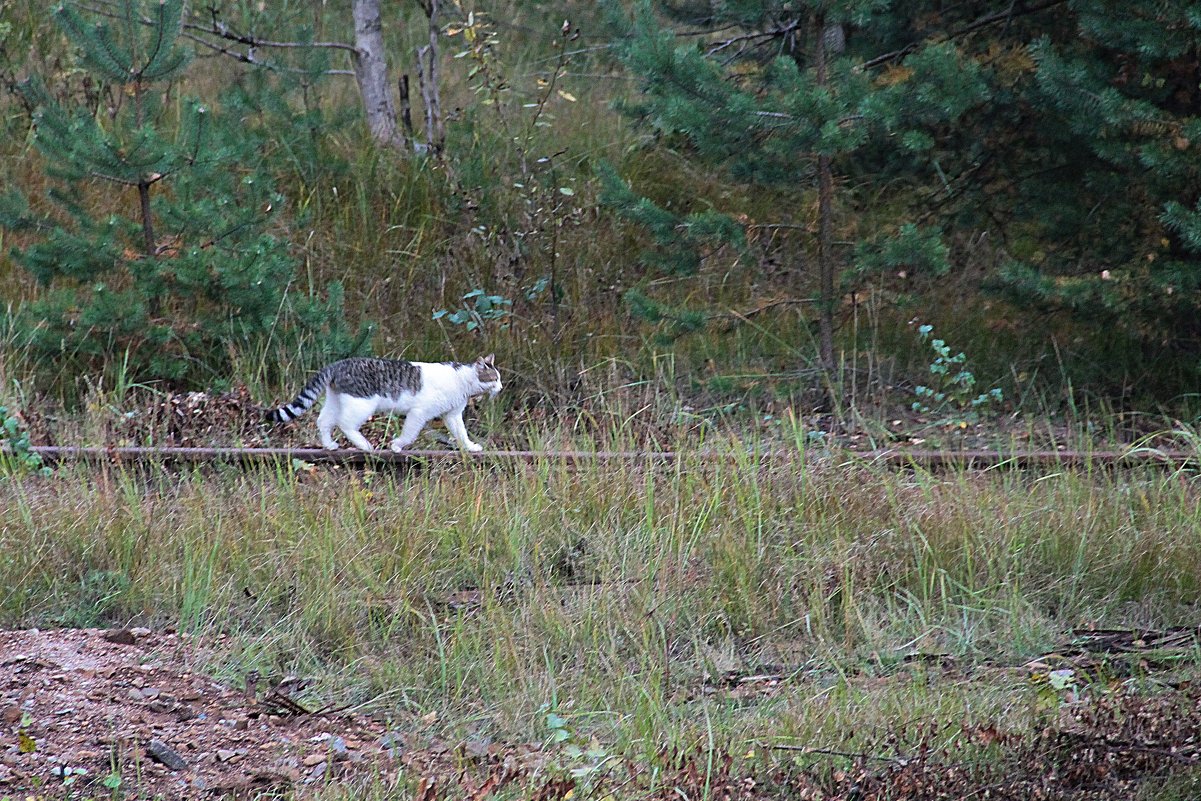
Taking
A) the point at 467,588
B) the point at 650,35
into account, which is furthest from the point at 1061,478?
the point at 650,35

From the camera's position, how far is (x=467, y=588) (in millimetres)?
5344

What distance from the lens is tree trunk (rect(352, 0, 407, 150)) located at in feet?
35.7

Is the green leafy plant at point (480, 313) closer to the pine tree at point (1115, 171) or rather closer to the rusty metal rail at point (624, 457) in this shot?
the rusty metal rail at point (624, 457)

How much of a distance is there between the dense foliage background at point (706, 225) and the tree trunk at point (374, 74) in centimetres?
30

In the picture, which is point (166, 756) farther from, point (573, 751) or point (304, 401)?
point (304, 401)

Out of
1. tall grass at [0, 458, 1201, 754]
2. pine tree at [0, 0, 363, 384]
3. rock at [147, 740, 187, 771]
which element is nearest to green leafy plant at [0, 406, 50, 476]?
tall grass at [0, 458, 1201, 754]

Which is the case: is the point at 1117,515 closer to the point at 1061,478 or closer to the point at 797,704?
the point at 1061,478

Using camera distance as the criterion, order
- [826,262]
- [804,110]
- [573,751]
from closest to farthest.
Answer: [573,751]
[804,110]
[826,262]

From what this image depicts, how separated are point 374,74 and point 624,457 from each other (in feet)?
20.0

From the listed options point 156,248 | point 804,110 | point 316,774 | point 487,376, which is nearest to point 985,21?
point 804,110

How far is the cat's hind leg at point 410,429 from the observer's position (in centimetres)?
683

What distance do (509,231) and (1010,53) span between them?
3699 millimetres

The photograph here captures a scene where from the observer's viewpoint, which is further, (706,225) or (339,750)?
(706,225)

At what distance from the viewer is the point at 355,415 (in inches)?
263
